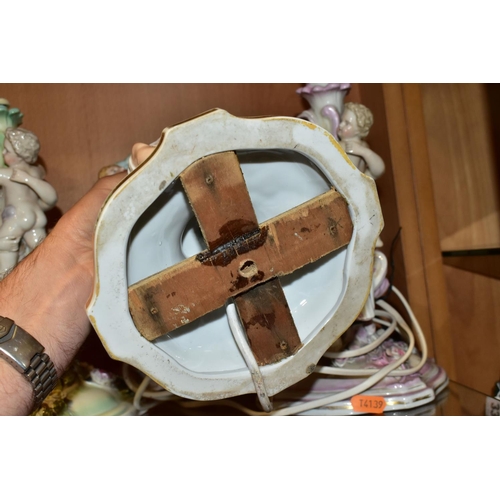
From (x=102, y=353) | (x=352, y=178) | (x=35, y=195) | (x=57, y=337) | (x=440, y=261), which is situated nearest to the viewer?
(x=352, y=178)

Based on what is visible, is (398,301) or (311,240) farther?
(398,301)

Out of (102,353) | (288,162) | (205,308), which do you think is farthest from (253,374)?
(102,353)

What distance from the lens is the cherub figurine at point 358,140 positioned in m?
0.92

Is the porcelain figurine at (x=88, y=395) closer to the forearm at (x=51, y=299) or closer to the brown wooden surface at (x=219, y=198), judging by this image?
the forearm at (x=51, y=299)

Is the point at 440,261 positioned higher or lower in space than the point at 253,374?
lower

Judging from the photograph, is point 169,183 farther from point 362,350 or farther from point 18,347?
point 362,350

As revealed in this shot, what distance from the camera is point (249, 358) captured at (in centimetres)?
61

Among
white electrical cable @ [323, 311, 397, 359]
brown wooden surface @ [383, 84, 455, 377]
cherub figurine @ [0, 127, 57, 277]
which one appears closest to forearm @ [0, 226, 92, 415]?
cherub figurine @ [0, 127, 57, 277]

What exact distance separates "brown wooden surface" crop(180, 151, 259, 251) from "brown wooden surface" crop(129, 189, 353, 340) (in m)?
0.01

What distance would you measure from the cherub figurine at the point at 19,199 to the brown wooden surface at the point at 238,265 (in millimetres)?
374

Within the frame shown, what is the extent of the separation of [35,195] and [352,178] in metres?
0.52

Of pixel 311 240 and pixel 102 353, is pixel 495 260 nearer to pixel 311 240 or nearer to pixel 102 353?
pixel 311 240

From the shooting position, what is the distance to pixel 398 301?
1.11m

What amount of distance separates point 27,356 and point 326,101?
23.9 inches
